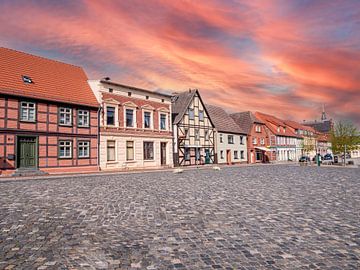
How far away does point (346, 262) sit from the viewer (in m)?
4.71

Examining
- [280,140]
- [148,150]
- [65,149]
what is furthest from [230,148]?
[65,149]

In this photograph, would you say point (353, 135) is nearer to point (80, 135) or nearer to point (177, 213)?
point (80, 135)

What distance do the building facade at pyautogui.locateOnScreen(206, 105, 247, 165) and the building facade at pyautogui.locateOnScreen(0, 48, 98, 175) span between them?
21605mm

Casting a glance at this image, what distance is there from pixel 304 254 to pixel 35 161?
2344cm

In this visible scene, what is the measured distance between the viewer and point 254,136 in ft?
178

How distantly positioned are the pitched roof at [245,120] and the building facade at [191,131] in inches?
483

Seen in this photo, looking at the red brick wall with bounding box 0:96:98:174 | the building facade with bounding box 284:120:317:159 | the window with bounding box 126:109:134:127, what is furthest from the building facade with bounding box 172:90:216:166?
the building facade with bounding box 284:120:317:159

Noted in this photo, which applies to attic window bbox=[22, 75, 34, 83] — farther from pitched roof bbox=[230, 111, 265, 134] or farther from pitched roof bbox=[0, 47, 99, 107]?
pitched roof bbox=[230, 111, 265, 134]

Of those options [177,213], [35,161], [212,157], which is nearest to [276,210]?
[177,213]

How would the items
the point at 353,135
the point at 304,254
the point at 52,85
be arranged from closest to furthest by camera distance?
the point at 304,254, the point at 52,85, the point at 353,135

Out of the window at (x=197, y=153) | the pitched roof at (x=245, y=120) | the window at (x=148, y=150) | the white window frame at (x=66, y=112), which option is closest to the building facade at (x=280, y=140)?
the pitched roof at (x=245, y=120)

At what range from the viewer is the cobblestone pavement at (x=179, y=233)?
4.79 meters

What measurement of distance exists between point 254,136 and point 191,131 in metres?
18.8

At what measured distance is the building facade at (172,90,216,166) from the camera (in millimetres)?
37844
